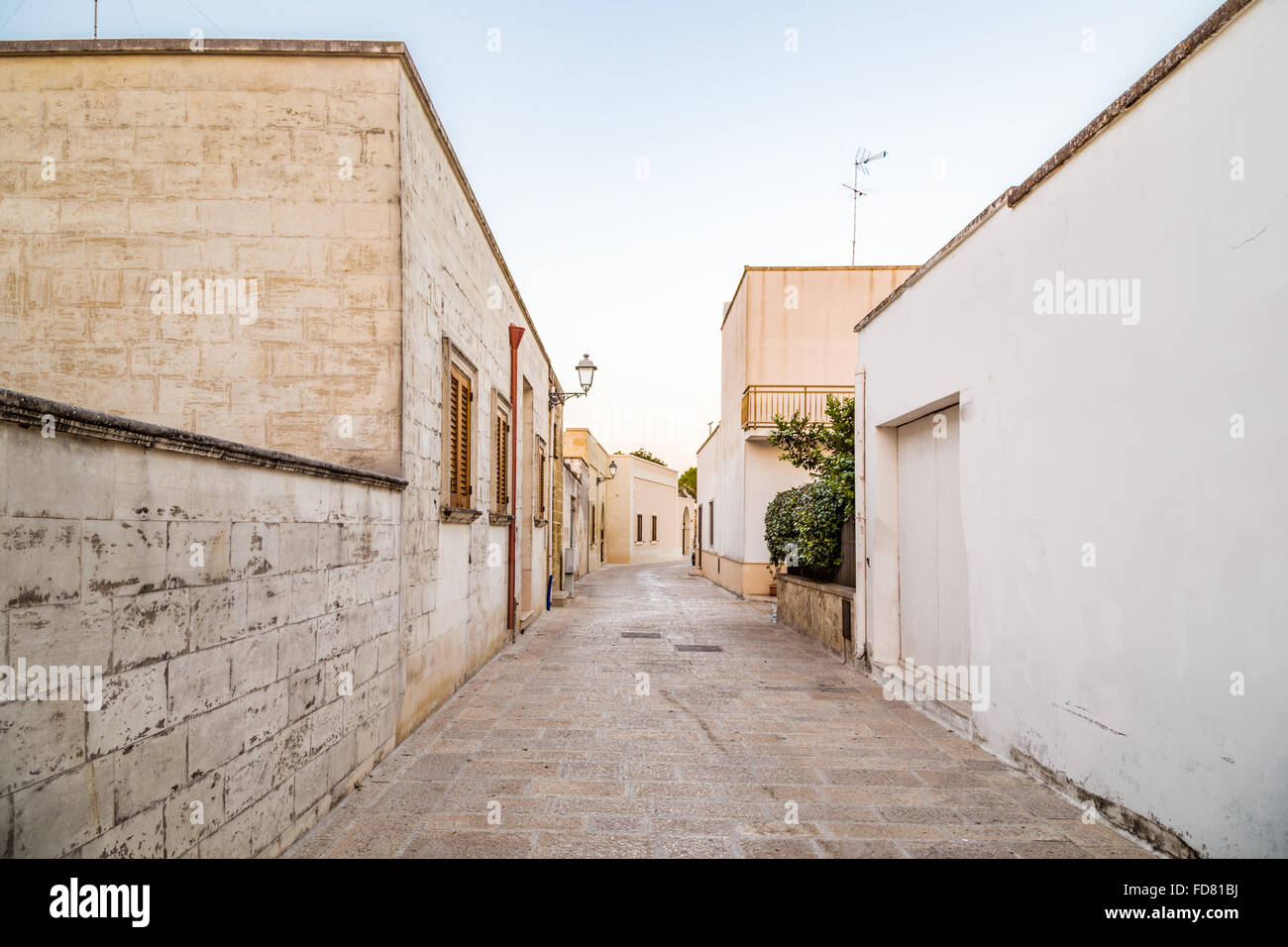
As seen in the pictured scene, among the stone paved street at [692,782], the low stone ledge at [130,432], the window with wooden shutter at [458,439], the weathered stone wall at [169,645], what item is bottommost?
the stone paved street at [692,782]

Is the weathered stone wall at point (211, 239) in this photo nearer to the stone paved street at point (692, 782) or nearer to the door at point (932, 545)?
the stone paved street at point (692, 782)

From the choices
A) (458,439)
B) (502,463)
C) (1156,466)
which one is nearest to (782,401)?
(502,463)

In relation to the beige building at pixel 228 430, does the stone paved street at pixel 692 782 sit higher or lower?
lower

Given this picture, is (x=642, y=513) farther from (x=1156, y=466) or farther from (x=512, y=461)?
(x=1156, y=466)

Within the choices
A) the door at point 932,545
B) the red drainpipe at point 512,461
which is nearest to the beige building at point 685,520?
the red drainpipe at point 512,461

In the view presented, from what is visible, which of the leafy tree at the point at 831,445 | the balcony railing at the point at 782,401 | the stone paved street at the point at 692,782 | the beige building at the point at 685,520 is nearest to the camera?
the stone paved street at the point at 692,782

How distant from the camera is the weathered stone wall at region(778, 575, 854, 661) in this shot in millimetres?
9039

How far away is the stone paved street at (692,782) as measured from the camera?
11.8 feet

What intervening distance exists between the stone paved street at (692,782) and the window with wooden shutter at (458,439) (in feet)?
5.88

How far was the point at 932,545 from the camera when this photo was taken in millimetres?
6762

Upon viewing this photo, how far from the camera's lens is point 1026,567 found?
471 cm

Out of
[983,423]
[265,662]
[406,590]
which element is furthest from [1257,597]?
[406,590]

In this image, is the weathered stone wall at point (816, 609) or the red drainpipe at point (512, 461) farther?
the red drainpipe at point (512, 461)

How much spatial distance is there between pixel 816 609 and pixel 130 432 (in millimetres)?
9000
